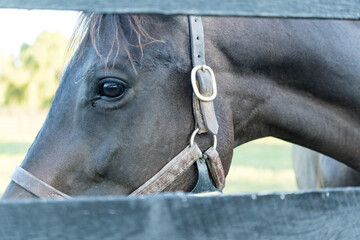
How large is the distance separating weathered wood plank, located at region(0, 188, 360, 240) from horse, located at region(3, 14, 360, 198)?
1.07 metres

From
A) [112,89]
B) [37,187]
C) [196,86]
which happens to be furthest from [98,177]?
[196,86]

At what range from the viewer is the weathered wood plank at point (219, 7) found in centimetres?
61

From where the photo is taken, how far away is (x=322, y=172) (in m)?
2.86

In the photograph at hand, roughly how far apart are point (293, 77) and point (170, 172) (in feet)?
2.13

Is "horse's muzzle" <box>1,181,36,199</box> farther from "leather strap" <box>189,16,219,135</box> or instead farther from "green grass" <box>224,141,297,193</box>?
"green grass" <box>224,141,297,193</box>

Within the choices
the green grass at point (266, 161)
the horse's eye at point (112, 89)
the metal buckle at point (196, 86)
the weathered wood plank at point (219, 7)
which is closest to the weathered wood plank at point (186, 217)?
the weathered wood plank at point (219, 7)

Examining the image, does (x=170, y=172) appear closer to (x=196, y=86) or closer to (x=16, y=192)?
(x=196, y=86)

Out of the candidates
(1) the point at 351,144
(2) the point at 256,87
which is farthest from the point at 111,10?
(1) the point at 351,144

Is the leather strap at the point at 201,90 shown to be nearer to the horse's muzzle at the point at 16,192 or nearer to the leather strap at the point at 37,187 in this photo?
the leather strap at the point at 37,187

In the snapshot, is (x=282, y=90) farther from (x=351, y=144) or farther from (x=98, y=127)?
(x=98, y=127)


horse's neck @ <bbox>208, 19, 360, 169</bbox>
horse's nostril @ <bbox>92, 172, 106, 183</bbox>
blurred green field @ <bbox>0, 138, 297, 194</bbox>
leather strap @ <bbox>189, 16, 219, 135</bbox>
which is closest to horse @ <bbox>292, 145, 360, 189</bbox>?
horse's neck @ <bbox>208, 19, 360, 169</bbox>

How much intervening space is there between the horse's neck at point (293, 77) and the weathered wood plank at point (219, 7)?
1086mm

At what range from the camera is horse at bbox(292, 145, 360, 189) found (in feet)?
8.68

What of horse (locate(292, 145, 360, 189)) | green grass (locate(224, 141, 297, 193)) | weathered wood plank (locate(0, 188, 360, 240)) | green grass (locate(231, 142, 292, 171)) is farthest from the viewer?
green grass (locate(231, 142, 292, 171))
